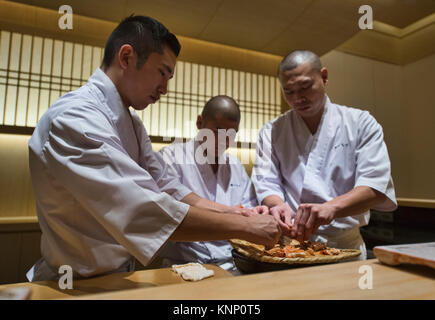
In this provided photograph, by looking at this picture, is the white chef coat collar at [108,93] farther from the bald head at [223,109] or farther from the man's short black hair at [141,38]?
the bald head at [223,109]

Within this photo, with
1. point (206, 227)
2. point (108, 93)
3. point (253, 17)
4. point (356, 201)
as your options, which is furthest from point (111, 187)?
point (253, 17)

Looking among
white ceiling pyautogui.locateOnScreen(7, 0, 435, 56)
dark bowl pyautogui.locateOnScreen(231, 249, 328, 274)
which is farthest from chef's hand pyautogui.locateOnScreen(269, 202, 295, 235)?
white ceiling pyautogui.locateOnScreen(7, 0, 435, 56)

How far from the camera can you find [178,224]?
2.94ft

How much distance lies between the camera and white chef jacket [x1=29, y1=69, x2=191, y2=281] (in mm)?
858

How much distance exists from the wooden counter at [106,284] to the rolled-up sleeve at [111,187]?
0.53 ft

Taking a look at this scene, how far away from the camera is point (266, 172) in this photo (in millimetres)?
1932

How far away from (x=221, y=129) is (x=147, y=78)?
1.00 meters

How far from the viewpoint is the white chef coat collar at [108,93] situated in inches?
45.9

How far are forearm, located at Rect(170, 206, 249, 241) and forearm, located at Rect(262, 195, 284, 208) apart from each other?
745mm

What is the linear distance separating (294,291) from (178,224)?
17.6 inches

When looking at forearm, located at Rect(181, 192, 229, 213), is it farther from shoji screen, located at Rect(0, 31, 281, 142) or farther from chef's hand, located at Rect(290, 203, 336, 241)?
shoji screen, located at Rect(0, 31, 281, 142)

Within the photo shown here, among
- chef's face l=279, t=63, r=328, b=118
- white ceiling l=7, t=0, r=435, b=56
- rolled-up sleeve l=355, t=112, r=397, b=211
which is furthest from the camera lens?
white ceiling l=7, t=0, r=435, b=56

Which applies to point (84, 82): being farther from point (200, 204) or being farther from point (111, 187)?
point (111, 187)

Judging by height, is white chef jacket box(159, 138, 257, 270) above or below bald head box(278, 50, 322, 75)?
below
